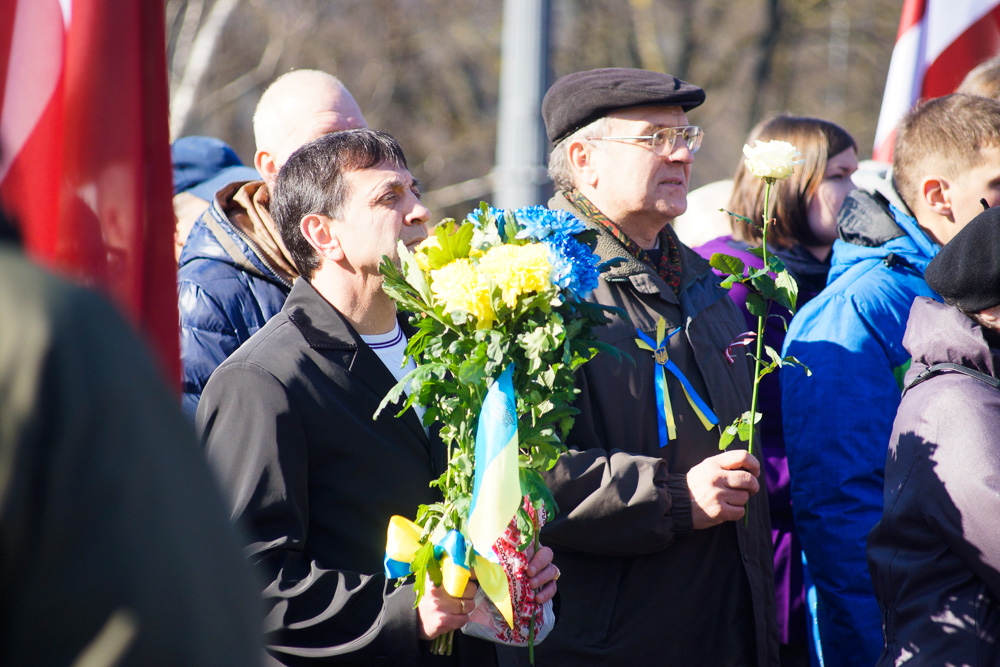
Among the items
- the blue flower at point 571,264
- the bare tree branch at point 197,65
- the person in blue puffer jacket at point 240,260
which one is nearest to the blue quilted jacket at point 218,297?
the person in blue puffer jacket at point 240,260

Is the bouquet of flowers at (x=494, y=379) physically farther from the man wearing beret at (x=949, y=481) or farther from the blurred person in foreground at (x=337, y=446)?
the man wearing beret at (x=949, y=481)

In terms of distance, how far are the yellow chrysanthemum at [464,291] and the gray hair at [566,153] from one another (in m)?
1.25

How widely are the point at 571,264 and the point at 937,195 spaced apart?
1.76 m

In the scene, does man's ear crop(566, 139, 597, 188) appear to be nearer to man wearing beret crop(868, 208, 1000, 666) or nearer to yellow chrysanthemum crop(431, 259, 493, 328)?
man wearing beret crop(868, 208, 1000, 666)

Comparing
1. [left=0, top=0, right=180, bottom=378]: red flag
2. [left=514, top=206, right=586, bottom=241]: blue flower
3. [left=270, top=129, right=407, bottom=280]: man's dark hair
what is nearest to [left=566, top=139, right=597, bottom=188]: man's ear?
[left=270, top=129, right=407, bottom=280]: man's dark hair

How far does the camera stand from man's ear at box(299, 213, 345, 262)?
254cm

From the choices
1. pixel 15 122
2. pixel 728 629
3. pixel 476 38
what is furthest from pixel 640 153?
pixel 476 38

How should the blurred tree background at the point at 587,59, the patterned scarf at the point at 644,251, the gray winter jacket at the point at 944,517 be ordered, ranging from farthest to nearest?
the blurred tree background at the point at 587,59, the patterned scarf at the point at 644,251, the gray winter jacket at the point at 944,517

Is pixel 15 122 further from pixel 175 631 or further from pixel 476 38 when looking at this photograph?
pixel 476 38

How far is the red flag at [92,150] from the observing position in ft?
7.25

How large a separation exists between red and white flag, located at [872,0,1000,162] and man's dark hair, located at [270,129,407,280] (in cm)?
315

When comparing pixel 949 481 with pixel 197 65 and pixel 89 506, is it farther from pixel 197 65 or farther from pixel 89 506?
pixel 197 65

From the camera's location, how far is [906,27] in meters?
4.94

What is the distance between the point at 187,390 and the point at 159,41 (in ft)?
3.55
